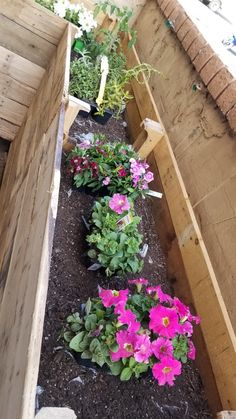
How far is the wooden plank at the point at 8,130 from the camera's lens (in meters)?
2.53

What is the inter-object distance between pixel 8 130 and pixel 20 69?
0.44 m

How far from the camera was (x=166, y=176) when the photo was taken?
101 inches

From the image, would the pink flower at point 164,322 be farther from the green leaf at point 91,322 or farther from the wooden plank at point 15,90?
the wooden plank at point 15,90

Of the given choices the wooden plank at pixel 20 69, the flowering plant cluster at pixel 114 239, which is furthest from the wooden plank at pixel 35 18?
the flowering plant cluster at pixel 114 239

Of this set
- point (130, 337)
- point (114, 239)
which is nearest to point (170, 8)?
point (114, 239)

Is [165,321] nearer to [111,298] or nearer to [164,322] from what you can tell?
[164,322]

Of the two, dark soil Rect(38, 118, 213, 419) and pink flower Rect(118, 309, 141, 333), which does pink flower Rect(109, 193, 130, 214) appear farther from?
pink flower Rect(118, 309, 141, 333)

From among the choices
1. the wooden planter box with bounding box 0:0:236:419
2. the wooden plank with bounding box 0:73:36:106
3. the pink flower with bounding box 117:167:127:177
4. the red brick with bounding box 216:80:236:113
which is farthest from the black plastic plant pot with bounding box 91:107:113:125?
the red brick with bounding box 216:80:236:113

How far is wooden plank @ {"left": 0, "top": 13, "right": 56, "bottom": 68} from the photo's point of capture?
2.30 m

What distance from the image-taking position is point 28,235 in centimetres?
137

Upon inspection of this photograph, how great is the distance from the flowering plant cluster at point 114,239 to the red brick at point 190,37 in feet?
4.73

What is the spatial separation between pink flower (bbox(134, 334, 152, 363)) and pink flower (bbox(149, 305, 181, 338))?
3.6 inches

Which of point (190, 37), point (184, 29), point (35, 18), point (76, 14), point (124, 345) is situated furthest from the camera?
point (76, 14)

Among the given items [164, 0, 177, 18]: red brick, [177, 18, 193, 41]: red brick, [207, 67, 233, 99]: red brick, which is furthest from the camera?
[164, 0, 177, 18]: red brick
